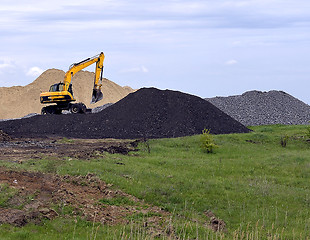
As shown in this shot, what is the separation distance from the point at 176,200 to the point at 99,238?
5235 mm

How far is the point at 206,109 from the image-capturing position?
45.3 meters

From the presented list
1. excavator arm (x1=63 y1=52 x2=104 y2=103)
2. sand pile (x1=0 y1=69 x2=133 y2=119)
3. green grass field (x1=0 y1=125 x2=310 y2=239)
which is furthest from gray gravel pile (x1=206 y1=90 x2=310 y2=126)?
sand pile (x1=0 y1=69 x2=133 y2=119)

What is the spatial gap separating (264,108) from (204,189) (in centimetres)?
4265

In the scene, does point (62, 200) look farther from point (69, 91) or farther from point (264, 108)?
point (264, 108)

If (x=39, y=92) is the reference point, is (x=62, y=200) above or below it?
below

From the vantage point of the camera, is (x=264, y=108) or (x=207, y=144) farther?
(x=264, y=108)

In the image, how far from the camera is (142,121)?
42.0m

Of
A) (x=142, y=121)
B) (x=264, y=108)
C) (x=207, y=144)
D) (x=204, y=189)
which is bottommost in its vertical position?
(x=204, y=189)

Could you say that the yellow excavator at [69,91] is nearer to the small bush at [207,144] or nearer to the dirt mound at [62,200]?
the small bush at [207,144]

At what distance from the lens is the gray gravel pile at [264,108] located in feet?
180

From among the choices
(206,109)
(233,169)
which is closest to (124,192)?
(233,169)

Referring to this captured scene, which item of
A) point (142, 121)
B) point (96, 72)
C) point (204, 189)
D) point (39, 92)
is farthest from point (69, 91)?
point (39, 92)

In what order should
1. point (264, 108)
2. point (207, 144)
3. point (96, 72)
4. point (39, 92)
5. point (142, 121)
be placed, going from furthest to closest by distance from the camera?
point (39, 92) → point (264, 108) → point (96, 72) → point (142, 121) → point (207, 144)

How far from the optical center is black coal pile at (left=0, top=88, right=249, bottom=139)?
4006 centimetres
